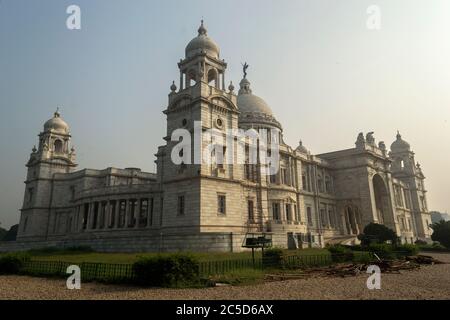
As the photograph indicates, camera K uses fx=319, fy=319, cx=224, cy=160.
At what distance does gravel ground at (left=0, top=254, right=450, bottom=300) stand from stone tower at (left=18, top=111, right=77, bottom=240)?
142 feet

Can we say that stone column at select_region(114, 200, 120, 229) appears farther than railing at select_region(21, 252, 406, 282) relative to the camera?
Yes

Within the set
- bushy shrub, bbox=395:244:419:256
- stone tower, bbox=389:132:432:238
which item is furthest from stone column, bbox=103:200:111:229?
stone tower, bbox=389:132:432:238

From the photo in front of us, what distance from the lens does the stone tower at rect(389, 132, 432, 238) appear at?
74.7 metres

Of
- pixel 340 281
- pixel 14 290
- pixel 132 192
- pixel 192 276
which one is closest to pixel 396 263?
pixel 340 281

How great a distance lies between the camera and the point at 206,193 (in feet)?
100

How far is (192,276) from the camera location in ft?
46.9

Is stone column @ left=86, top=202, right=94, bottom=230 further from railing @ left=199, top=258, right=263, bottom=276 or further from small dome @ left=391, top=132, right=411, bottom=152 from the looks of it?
small dome @ left=391, top=132, right=411, bottom=152

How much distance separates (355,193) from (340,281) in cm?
4023

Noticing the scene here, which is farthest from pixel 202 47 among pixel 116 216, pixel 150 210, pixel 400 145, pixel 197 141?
pixel 400 145

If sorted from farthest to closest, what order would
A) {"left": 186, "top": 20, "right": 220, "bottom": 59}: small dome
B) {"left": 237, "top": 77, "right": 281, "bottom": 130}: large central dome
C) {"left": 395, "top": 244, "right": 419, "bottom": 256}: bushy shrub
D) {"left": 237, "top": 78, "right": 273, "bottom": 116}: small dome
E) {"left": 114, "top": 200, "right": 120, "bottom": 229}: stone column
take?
{"left": 237, "top": 78, "right": 273, "bottom": 116}: small dome
{"left": 237, "top": 77, "right": 281, "bottom": 130}: large central dome
{"left": 114, "top": 200, "right": 120, "bottom": 229}: stone column
{"left": 186, "top": 20, "right": 220, "bottom": 59}: small dome
{"left": 395, "top": 244, "right": 419, "bottom": 256}: bushy shrub

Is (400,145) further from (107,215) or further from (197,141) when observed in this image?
(107,215)

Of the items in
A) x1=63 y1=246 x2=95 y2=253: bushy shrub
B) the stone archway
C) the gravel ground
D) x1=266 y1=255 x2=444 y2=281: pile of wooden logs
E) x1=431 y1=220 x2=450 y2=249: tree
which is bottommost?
the gravel ground

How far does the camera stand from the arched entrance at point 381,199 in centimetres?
5450
